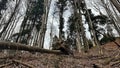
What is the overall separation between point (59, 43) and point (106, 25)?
71.4 feet

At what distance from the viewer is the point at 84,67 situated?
6969 millimetres

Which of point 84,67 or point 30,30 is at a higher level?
point 30,30

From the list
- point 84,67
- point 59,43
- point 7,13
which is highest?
point 7,13

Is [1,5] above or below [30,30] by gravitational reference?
above

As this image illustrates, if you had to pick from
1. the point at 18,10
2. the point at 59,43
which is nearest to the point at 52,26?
the point at 18,10

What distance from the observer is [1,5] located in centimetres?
2809

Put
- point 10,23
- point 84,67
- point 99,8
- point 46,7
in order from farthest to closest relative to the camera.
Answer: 1. point 10,23
2. point 99,8
3. point 46,7
4. point 84,67

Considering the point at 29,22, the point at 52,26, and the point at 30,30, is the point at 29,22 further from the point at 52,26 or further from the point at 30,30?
the point at 52,26

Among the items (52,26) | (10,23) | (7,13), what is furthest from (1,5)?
(52,26)

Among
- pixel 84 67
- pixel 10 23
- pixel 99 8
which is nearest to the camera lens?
pixel 84 67

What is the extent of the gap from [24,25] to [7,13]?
157 inches

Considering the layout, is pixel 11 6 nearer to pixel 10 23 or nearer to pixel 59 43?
pixel 10 23

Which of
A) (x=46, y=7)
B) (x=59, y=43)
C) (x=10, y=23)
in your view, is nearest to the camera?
(x=59, y=43)

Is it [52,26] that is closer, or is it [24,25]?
[24,25]
